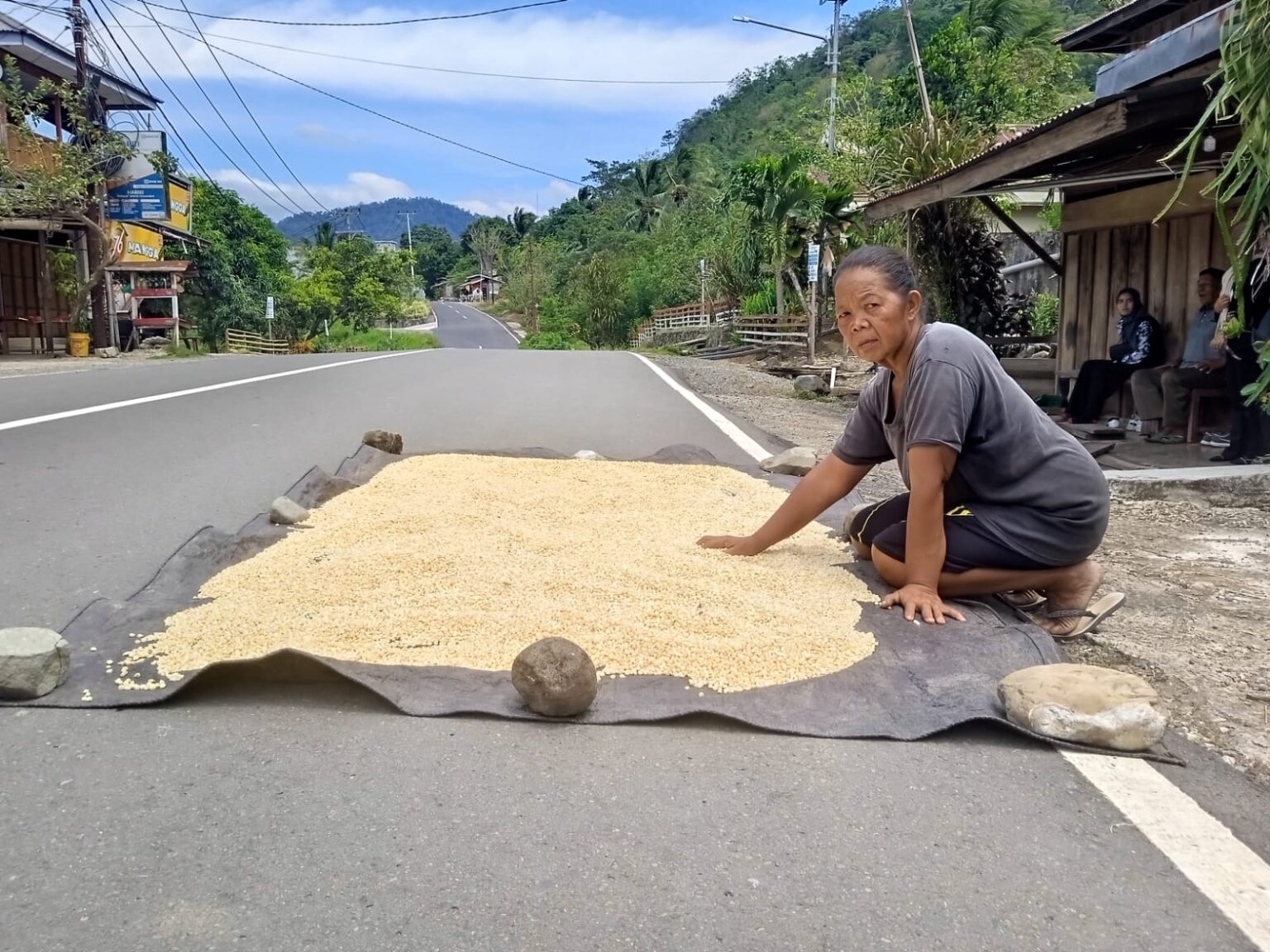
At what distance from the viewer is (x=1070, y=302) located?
35.8 ft

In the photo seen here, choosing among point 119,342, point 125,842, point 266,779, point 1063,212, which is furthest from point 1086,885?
point 119,342

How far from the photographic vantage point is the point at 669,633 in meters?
3.10

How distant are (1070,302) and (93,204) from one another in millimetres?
19336

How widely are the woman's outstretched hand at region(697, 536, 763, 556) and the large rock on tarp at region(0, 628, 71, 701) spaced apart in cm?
227

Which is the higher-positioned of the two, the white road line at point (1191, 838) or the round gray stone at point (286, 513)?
the round gray stone at point (286, 513)

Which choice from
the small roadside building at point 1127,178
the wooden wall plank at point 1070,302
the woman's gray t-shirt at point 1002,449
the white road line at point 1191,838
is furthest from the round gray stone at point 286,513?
the wooden wall plank at point 1070,302

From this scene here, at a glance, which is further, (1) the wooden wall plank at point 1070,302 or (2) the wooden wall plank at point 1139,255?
(1) the wooden wall plank at point 1070,302

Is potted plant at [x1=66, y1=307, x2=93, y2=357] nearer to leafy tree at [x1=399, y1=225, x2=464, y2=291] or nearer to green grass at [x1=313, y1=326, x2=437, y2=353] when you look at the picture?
green grass at [x1=313, y1=326, x2=437, y2=353]

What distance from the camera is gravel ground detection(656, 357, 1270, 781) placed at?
9.16 ft

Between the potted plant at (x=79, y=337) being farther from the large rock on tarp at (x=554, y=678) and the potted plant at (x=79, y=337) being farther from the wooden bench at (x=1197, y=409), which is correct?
the large rock on tarp at (x=554, y=678)

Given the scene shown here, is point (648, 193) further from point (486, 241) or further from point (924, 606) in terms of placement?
point (924, 606)

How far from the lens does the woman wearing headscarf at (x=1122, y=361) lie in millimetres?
8773

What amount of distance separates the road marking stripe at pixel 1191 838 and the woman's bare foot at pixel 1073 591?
103 centimetres

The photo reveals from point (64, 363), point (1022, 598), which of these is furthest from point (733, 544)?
point (64, 363)
